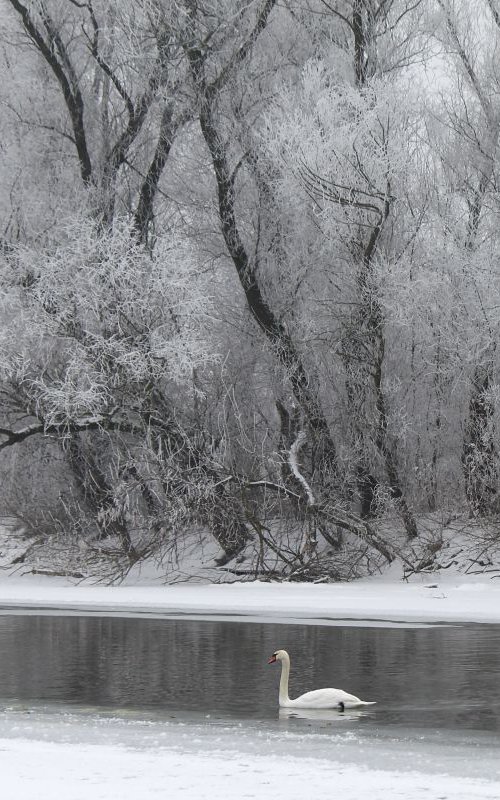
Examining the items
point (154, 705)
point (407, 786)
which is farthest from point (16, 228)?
point (407, 786)

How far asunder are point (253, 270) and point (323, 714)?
14.4m

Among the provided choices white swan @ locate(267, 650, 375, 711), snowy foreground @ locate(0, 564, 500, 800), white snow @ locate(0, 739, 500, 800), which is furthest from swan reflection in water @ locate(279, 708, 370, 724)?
white snow @ locate(0, 739, 500, 800)

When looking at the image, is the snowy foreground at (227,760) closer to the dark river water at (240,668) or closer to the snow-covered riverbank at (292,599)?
the dark river water at (240,668)

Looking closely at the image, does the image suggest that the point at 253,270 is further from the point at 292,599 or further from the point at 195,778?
the point at 195,778

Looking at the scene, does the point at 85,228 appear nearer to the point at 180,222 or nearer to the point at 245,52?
the point at 180,222

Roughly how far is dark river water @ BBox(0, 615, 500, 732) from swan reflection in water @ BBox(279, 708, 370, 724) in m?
0.09

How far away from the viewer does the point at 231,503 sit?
79.6 feet

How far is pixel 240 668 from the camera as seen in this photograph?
14.3m

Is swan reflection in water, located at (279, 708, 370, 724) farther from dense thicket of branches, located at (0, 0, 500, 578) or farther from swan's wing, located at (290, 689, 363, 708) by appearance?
dense thicket of branches, located at (0, 0, 500, 578)

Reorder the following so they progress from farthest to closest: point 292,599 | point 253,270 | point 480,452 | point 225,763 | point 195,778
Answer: point 253,270 < point 480,452 < point 292,599 < point 225,763 < point 195,778

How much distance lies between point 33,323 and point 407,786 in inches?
640

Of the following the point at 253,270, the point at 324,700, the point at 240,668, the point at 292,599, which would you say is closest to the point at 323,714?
the point at 324,700

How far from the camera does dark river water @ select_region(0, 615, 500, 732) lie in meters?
11.9

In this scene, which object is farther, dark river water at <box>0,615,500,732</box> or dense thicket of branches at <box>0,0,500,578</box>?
dense thicket of branches at <box>0,0,500,578</box>
